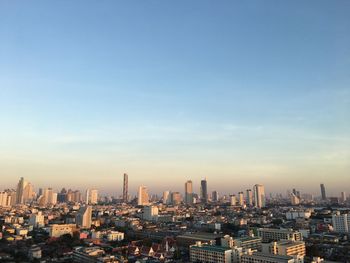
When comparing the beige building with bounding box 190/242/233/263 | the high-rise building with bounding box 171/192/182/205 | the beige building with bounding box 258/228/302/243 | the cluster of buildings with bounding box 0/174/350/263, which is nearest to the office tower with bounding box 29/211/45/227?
the cluster of buildings with bounding box 0/174/350/263

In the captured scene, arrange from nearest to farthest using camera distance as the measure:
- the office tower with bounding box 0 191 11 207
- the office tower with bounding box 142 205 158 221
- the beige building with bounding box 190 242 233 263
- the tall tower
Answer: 1. the beige building with bounding box 190 242 233 263
2. the office tower with bounding box 142 205 158 221
3. the office tower with bounding box 0 191 11 207
4. the tall tower

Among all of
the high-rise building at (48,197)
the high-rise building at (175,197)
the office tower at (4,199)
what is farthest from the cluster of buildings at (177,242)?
the high-rise building at (175,197)

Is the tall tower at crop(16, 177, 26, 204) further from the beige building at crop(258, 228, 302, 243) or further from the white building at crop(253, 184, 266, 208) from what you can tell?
the beige building at crop(258, 228, 302, 243)

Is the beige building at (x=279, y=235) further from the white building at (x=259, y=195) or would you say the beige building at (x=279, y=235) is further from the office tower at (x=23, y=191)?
the office tower at (x=23, y=191)

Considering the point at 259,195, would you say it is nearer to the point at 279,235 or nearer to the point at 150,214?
the point at 150,214

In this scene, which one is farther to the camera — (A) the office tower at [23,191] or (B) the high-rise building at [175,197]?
(B) the high-rise building at [175,197]

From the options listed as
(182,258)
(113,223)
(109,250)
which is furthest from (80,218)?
(182,258)

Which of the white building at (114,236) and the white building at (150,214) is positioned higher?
the white building at (150,214)

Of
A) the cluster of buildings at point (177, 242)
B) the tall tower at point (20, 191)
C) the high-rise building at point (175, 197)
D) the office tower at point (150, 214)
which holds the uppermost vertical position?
the tall tower at point (20, 191)

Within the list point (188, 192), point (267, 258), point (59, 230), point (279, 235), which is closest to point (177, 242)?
point (279, 235)
